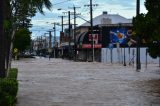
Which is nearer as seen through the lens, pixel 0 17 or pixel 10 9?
pixel 0 17

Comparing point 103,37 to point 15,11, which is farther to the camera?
point 103,37

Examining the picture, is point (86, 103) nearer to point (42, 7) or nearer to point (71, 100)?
point (71, 100)

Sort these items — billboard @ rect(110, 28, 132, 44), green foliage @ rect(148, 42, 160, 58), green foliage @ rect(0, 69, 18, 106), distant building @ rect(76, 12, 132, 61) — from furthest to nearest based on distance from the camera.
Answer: distant building @ rect(76, 12, 132, 61) → billboard @ rect(110, 28, 132, 44) → green foliage @ rect(148, 42, 160, 58) → green foliage @ rect(0, 69, 18, 106)

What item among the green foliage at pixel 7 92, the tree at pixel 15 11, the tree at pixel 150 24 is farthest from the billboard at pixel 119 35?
the green foliage at pixel 7 92

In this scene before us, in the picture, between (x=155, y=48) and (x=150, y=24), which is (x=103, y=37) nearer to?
(x=155, y=48)

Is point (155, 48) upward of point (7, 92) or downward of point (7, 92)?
upward


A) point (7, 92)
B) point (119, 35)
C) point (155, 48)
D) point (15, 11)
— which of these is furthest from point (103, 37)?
point (7, 92)

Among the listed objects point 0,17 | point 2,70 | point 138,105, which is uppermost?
point 0,17

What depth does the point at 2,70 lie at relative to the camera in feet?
60.2

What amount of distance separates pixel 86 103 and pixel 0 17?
4.30 m

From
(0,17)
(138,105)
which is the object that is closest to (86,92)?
(138,105)

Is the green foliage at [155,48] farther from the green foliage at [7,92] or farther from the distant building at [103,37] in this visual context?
the distant building at [103,37]

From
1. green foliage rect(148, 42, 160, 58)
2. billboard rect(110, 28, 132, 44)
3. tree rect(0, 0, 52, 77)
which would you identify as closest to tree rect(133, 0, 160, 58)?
green foliage rect(148, 42, 160, 58)

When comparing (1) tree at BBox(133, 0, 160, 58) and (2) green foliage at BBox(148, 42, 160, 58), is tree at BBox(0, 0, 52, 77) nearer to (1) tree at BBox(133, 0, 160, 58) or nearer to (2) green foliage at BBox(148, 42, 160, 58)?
(1) tree at BBox(133, 0, 160, 58)
